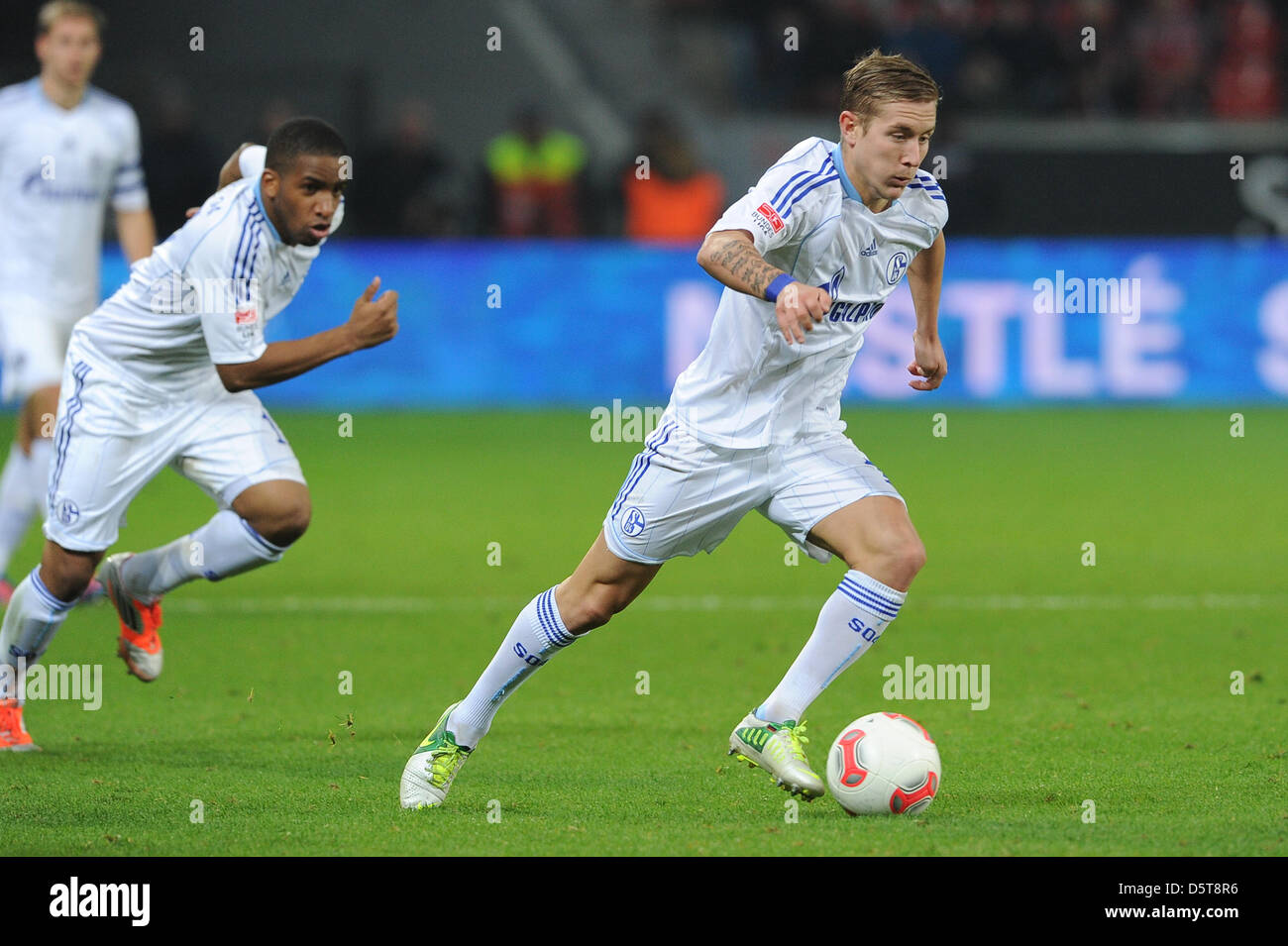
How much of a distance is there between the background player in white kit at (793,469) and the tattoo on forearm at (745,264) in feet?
0.91

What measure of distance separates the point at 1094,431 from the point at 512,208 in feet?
20.9

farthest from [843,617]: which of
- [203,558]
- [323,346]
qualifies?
[203,558]

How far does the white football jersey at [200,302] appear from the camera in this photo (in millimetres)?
6176

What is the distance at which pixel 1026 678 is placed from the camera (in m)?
7.51

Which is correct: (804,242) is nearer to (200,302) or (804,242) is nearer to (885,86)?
(885,86)

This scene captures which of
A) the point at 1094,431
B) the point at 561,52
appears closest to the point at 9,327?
the point at 1094,431

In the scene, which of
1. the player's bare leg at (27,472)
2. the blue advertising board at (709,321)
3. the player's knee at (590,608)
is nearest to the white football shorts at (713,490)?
the player's knee at (590,608)

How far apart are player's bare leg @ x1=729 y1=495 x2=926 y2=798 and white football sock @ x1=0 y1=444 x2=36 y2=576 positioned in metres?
4.94

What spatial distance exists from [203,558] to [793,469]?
243 cm

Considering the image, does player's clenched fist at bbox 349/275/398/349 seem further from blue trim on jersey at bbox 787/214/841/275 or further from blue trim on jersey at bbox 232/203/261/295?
blue trim on jersey at bbox 787/214/841/275

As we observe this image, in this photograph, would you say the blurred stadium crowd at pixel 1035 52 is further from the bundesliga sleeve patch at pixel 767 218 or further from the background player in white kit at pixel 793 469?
the bundesliga sleeve patch at pixel 767 218

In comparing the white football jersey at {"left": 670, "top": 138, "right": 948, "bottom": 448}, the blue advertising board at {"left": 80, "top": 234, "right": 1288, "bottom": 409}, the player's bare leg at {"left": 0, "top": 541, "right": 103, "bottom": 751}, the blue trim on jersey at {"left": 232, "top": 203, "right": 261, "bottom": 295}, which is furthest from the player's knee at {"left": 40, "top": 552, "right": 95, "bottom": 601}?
the blue advertising board at {"left": 80, "top": 234, "right": 1288, "bottom": 409}

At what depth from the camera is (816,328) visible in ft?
17.7

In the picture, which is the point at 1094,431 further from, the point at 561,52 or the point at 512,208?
the point at 561,52
